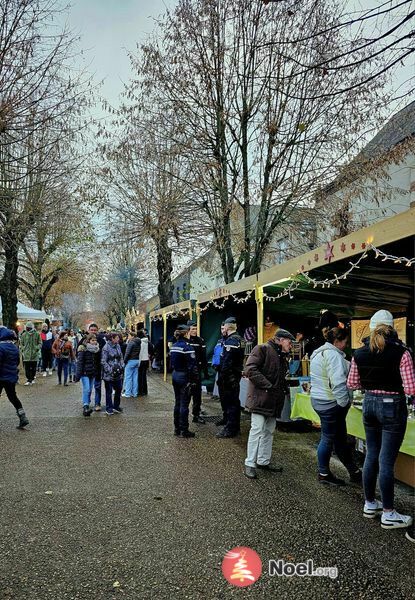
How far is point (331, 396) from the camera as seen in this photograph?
530 cm

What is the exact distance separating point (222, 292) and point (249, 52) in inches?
264

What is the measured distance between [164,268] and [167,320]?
285 centimetres

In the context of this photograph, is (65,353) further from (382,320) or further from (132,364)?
(382,320)

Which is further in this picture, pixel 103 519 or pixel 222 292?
pixel 222 292

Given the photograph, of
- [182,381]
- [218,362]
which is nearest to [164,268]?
[218,362]

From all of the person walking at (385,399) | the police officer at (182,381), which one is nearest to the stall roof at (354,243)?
the person walking at (385,399)

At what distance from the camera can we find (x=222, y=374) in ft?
26.5

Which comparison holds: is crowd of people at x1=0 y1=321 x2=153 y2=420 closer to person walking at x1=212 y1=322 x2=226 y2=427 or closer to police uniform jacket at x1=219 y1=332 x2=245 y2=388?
person walking at x1=212 y1=322 x2=226 y2=427

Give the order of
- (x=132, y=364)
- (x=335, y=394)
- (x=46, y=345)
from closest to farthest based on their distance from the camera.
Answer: (x=335, y=394)
(x=132, y=364)
(x=46, y=345)

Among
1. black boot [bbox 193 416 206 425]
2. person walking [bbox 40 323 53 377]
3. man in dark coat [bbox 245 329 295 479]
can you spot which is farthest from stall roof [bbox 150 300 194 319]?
man in dark coat [bbox 245 329 295 479]

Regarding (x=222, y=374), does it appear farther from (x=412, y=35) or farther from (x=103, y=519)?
(x=412, y=35)

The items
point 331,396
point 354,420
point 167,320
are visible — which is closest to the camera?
point 331,396

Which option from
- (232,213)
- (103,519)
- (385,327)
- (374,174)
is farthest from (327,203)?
(103,519)

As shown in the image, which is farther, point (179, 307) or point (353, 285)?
point (179, 307)
